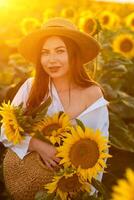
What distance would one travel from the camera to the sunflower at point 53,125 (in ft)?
8.36

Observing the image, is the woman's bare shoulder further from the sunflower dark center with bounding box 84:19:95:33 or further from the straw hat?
the sunflower dark center with bounding box 84:19:95:33

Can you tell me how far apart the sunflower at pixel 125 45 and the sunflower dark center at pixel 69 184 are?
258 cm

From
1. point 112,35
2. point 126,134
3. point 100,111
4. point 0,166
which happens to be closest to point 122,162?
point 126,134

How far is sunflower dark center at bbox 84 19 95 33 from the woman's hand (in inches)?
76.6

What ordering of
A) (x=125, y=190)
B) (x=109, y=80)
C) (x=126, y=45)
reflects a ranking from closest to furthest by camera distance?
(x=125, y=190) → (x=109, y=80) → (x=126, y=45)

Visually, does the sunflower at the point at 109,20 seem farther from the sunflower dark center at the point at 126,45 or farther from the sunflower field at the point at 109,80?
the sunflower dark center at the point at 126,45

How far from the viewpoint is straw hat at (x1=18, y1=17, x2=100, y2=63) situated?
2637 millimetres

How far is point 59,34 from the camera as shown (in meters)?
2.64

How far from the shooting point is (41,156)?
2576 millimetres

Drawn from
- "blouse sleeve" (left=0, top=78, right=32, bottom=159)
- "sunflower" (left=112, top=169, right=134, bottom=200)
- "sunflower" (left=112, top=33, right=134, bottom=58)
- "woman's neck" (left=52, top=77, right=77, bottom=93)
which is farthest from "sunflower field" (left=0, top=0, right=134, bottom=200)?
"sunflower" (left=112, top=169, right=134, bottom=200)

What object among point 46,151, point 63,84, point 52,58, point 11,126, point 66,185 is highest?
point 52,58

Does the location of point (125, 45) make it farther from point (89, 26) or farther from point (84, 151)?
point (84, 151)

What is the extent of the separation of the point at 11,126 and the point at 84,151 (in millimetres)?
357

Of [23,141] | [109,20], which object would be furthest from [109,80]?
[23,141]
